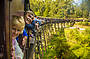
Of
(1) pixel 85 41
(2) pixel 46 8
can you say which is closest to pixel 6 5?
(1) pixel 85 41

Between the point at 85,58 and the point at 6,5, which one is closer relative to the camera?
the point at 6,5

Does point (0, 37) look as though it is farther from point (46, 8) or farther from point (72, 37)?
point (46, 8)

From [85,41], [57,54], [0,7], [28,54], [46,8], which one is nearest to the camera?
[0,7]

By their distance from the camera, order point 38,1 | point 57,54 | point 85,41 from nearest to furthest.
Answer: point 85,41, point 57,54, point 38,1

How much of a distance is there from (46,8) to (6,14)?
4465 mm

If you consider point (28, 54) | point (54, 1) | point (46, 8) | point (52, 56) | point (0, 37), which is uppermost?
point (54, 1)

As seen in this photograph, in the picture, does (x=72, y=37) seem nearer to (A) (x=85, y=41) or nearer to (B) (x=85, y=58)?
(A) (x=85, y=41)

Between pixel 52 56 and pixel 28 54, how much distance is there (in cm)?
177

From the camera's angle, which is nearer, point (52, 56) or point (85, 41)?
point (85, 41)

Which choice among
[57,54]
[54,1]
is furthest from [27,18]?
[54,1]

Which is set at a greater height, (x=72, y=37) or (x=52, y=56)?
(x=72, y=37)

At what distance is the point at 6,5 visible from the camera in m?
0.29

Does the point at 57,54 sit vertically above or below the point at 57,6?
below

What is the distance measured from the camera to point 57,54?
2.38m
